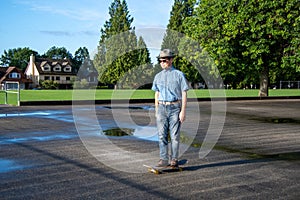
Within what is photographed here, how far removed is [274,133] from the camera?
33.7ft

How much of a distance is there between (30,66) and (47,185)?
94.2m

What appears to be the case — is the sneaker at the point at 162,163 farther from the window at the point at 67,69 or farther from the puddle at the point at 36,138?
the window at the point at 67,69

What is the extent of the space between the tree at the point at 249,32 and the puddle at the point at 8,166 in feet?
81.1

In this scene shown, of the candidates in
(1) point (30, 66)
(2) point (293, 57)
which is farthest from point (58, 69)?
(2) point (293, 57)

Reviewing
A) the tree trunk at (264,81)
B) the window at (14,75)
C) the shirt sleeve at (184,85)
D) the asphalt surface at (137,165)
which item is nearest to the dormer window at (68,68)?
the window at (14,75)

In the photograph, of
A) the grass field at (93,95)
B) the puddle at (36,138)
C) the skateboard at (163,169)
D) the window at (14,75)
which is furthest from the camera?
the window at (14,75)

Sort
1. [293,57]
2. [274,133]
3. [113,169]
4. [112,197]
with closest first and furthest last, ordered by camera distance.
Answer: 1. [112,197]
2. [113,169]
3. [274,133]
4. [293,57]

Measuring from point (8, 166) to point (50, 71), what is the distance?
88365 millimetres

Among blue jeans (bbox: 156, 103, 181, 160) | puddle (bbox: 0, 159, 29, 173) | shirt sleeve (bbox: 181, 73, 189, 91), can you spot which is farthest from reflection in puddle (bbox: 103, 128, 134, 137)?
shirt sleeve (bbox: 181, 73, 189, 91)

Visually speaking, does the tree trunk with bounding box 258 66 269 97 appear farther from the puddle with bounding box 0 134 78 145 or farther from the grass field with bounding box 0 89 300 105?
the puddle with bounding box 0 134 78 145

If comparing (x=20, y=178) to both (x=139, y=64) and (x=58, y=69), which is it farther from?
(x=58, y=69)

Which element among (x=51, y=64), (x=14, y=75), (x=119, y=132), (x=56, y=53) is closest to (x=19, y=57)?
(x=56, y=53)

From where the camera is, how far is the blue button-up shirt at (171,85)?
5.70 m

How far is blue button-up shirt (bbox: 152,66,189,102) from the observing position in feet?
18.7
